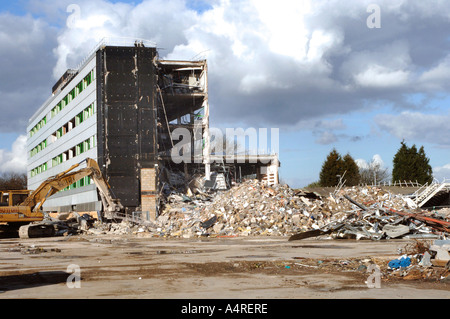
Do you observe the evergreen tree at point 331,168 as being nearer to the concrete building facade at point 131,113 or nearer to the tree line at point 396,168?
the tree line at point 396,168

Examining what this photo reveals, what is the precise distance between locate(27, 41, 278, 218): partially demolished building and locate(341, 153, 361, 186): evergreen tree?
68.6 feet

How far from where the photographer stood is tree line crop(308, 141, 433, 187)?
178ft

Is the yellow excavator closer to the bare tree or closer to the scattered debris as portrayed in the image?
the scattered debris

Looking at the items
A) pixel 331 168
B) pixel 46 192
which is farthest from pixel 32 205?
pixel 331 168

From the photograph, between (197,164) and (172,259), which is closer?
(172,259)

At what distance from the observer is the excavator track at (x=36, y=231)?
96.4ft

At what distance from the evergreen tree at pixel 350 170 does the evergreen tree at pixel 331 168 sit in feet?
1.74

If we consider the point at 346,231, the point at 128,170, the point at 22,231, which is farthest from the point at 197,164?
the point at 346,231

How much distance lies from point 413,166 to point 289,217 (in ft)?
99.9

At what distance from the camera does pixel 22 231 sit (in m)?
29.5

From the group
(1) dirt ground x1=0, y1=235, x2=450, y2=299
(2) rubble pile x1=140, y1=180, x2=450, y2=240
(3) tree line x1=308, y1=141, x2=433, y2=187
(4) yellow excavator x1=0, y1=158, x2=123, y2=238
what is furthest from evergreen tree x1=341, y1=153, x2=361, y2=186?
(1) dirt ground x1=0, y1=235, x2=450, y2=299

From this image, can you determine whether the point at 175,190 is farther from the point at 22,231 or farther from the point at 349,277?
the point at 349,277
